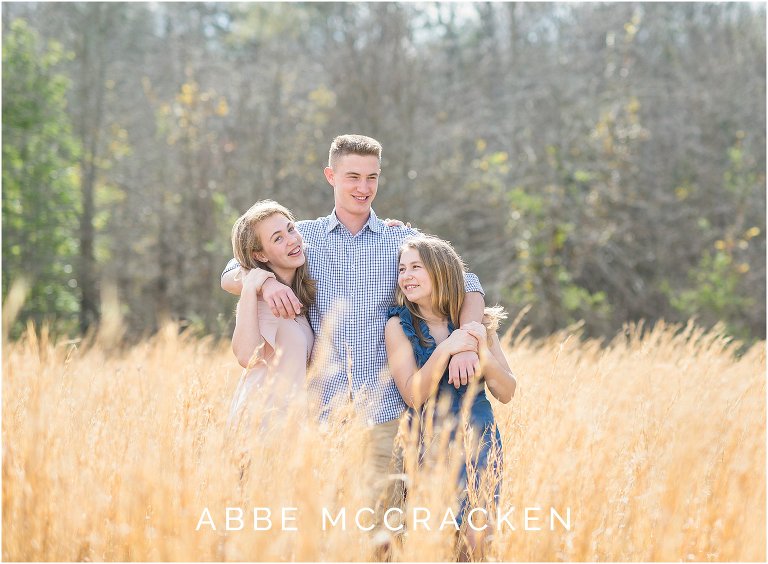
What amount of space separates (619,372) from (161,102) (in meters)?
12.5

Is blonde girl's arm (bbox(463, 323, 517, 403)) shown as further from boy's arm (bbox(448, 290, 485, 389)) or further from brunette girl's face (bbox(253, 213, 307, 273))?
brunette girl's face (bbox(253, 213, 307, 273))

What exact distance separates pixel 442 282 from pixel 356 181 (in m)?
0.71

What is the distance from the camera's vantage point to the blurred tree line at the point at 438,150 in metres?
11.9

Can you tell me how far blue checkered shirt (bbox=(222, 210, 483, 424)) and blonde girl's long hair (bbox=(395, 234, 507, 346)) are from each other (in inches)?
6.0

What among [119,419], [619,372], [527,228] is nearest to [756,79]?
[527,228]

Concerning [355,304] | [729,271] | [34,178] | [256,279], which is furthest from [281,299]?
[729,271]

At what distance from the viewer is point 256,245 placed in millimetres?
3459

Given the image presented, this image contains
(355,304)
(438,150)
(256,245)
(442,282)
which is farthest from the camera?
(438,150)

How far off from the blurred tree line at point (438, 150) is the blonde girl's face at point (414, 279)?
324 inches

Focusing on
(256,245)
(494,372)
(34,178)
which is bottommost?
(494,372)

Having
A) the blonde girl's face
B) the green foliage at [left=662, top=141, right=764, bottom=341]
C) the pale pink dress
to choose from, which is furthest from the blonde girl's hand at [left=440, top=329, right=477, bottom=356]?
the green foliage at [left=662, top=141, right=764, bottom=341]

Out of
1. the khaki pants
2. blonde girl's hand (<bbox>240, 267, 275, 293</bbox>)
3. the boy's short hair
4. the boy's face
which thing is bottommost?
the khaki pants

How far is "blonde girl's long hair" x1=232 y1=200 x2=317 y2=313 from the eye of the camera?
3.43m

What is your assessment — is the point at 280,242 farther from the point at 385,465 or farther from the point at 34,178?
the point at 34,178
